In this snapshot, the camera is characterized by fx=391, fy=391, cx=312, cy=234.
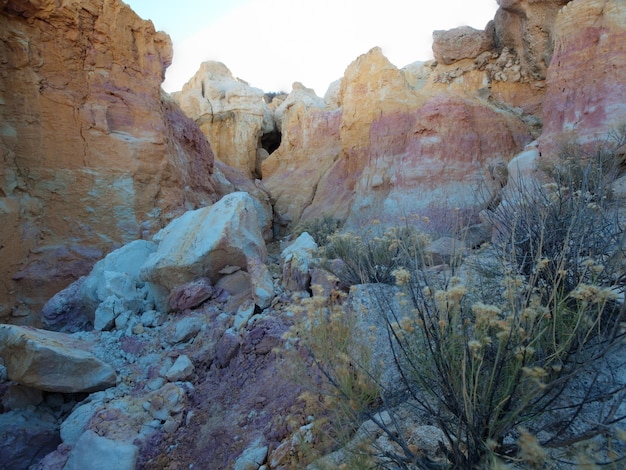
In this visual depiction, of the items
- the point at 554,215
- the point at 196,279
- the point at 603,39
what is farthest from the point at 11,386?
the point at 603,39

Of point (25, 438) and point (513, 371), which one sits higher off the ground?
point (513, 371)

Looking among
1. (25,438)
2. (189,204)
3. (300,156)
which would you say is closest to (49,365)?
(25,438)

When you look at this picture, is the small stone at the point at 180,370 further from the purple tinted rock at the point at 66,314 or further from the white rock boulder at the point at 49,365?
the purple tinted rock at the point at 66,314

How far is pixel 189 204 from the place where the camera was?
10.5 meters

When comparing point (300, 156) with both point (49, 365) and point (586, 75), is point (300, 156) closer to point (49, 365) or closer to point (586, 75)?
point (586, 75)

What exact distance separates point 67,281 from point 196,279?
484 cm

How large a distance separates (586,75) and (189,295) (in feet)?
31.5

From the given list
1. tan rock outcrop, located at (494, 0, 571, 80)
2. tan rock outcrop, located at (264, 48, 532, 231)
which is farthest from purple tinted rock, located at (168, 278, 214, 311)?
tan rock outcrop, located at (494, 0, 571, 80)

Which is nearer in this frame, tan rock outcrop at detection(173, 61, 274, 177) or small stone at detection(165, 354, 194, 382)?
small stone at detection(165, 354, 194, 382)

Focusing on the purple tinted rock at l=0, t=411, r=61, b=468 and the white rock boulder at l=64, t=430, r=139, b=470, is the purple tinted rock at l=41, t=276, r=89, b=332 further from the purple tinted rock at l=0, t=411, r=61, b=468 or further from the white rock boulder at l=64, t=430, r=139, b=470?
the white rock boulder at l=64, t=430, r=139, b=470

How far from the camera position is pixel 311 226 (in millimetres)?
12164

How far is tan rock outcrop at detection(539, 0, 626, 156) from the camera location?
317 inches

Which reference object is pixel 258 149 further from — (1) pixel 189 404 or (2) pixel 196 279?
(1) pixel 189 404

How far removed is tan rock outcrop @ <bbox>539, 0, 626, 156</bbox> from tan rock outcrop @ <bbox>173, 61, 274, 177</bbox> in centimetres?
1506
